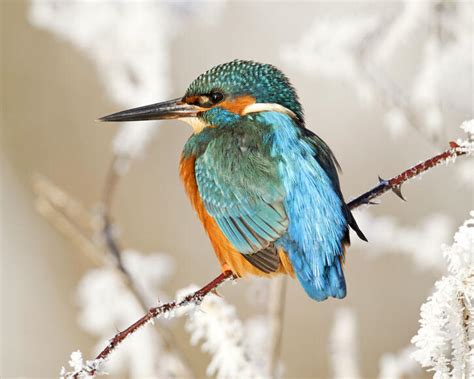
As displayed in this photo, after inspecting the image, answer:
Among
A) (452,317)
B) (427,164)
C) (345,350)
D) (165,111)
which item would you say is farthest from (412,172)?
(345,350)

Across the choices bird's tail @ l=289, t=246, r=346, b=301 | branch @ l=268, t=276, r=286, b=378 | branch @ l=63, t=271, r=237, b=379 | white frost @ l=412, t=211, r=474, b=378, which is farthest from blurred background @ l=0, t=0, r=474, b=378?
white frost @ l=412, t=211, r=474, b=378

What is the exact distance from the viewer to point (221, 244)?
74.9 inches

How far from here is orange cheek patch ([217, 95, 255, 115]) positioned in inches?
77.7

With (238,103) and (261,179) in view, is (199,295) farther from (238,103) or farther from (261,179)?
(238,103)

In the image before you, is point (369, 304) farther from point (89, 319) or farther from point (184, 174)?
point (184, 174)

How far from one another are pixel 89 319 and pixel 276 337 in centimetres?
90

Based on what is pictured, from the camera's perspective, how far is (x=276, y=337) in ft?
6.21

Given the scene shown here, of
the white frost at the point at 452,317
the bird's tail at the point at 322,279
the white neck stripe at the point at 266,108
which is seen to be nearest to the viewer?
the white frost at the point at 452,317

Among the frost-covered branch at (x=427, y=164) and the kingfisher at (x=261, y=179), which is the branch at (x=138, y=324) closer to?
the kingfisher at (x=261, y=179)

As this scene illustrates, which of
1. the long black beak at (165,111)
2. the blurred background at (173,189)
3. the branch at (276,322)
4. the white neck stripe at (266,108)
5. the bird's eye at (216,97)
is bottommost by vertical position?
the branch at (276,322)

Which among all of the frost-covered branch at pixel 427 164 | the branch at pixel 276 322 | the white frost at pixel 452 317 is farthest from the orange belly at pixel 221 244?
the white frost at pixel 452 317

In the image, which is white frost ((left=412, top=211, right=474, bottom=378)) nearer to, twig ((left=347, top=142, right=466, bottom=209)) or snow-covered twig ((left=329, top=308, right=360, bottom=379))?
twig ((left=347, top=142, right=466, bottom=209))

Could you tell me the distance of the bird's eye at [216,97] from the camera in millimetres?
1994

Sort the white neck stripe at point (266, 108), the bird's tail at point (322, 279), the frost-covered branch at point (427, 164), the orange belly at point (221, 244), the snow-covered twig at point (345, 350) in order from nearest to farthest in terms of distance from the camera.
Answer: the frost-covered branch at point (427, 164)
the bird's tail at point (322, 279)
the orange belly at point (221, 244)
the white neck stripe at point (266, 108)
the snow-covered twig at point (345, 350)
